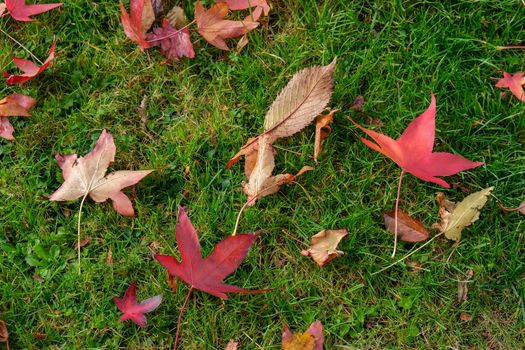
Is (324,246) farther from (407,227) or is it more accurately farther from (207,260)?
(207,260)

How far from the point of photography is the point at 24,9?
93.9 inches

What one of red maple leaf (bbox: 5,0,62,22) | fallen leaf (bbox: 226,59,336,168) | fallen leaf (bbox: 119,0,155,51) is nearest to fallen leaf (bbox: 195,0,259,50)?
fallen leaf (bbox: 119,0,155,51)

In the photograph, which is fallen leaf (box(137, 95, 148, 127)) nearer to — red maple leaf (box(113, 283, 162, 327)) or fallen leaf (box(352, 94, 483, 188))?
red maple leaf (box(113, 283, 162, 327))

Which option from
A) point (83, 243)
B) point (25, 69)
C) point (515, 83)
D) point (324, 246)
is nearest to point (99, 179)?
point (83, 243)

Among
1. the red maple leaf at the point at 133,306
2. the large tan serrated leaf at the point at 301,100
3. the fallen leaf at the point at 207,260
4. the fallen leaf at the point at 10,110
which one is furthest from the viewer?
the fallen leaf at the point at 10,110

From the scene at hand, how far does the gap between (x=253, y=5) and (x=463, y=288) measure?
1.30m

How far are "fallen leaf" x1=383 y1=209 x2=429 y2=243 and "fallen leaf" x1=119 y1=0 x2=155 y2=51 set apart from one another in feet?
3.70

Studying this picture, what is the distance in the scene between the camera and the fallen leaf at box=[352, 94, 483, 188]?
2002 millimetres

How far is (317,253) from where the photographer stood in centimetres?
213

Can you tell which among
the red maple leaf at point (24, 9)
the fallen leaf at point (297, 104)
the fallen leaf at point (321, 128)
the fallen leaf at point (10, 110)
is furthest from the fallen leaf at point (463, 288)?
the red maple leaf at point (24, 9)

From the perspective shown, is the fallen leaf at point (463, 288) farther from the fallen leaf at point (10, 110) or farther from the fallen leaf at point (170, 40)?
the fallen leaf at point (10, 110)

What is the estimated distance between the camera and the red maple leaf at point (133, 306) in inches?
81.3

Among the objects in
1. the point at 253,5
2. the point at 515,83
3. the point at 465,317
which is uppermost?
the point at 253,5

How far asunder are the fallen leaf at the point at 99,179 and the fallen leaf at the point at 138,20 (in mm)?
396
